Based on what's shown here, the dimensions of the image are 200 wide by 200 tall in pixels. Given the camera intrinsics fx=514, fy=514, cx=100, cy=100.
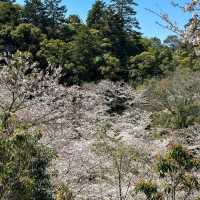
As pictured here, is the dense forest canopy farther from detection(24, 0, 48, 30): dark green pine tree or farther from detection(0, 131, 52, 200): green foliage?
detection(0, 131, 52, 200): green foliage

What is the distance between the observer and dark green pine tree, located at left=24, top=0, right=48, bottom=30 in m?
42.1

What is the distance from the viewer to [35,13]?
42594 millimetres

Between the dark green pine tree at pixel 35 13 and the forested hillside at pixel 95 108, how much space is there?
10cm

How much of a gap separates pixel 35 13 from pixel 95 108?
13691 mm

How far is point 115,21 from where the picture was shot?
150 feet

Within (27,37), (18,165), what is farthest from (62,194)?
(27,37)

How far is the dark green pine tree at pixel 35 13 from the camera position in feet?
138

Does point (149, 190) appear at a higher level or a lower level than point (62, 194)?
higher

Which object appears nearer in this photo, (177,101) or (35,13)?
(177,101)

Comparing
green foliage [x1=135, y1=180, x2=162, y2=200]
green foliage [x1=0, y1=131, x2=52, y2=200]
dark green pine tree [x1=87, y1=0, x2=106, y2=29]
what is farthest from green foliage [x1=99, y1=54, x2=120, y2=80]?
green foliage [x1=0, y1=131, x2=52, y2=200]

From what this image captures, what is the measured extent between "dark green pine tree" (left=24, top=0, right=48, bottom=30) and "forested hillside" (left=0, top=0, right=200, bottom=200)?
0.31 feet

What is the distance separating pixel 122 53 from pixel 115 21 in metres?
3.37

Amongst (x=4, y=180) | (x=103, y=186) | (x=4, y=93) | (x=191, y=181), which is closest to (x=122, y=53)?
(x=4, y=93)

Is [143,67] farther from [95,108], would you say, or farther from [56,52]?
[95,108]
